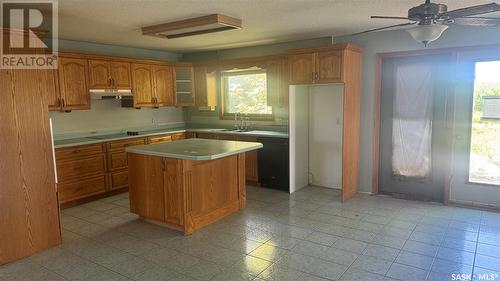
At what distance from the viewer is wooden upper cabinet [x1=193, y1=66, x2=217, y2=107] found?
21.1 ft

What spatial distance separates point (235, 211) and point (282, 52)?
2.82 metres

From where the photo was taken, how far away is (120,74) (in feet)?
18.1

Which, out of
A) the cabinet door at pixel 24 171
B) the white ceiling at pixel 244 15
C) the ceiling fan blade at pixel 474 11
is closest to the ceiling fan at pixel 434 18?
the ceiling fan blade at pixel 474 11

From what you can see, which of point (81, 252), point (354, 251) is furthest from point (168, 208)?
point (354, 251)

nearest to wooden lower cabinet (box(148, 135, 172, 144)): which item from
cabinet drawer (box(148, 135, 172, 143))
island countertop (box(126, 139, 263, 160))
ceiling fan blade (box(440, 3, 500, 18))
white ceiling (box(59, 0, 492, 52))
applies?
cabinet drawer (box(148, 135, 172, 143))

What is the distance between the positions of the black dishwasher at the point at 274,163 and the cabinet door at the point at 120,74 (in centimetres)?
235

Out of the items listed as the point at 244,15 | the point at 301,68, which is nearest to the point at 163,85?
the point at 301,68

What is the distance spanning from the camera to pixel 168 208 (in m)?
3.86

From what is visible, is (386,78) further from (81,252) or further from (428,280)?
(81,252)

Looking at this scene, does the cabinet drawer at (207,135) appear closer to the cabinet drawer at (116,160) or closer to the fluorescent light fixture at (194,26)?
the cabinet drawer at (116,160)

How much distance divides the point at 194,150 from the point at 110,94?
2.29m

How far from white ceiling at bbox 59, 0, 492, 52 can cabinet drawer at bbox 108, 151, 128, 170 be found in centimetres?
174

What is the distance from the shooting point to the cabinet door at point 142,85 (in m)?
5.74

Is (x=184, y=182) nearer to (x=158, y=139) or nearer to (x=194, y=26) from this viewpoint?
(x=194, y=26)
